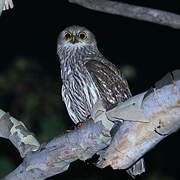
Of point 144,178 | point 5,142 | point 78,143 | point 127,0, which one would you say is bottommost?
point 144,178

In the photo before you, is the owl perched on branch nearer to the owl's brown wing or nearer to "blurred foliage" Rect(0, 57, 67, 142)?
the owl's brown wing

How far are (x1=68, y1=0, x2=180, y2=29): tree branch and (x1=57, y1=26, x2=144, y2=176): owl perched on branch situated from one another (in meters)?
1.50

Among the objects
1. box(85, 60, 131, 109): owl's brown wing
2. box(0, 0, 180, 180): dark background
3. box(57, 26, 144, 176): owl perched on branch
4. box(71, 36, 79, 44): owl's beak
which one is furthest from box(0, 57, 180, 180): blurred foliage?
box(85, 60, 131, 109): owl's brown wing

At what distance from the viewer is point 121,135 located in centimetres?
237

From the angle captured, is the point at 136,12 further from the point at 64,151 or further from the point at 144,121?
the point at 64,151

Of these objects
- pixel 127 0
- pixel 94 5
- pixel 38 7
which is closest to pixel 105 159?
pixel 94 5

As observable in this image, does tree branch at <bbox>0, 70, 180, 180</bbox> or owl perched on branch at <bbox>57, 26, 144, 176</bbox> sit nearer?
tree branch at <bbox>0, 70, 180, 180</bbox>

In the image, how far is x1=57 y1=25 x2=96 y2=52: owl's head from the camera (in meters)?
4.63

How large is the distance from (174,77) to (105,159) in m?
0.77

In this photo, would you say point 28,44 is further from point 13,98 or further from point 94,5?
point 94,5

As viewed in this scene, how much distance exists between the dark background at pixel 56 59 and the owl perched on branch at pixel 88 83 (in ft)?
3.59

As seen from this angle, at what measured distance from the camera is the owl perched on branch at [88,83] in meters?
3.82

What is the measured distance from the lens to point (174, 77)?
1.98 metres

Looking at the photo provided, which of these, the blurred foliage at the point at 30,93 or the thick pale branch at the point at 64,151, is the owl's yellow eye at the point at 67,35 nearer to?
the blurred foliage at the point at 30,93
